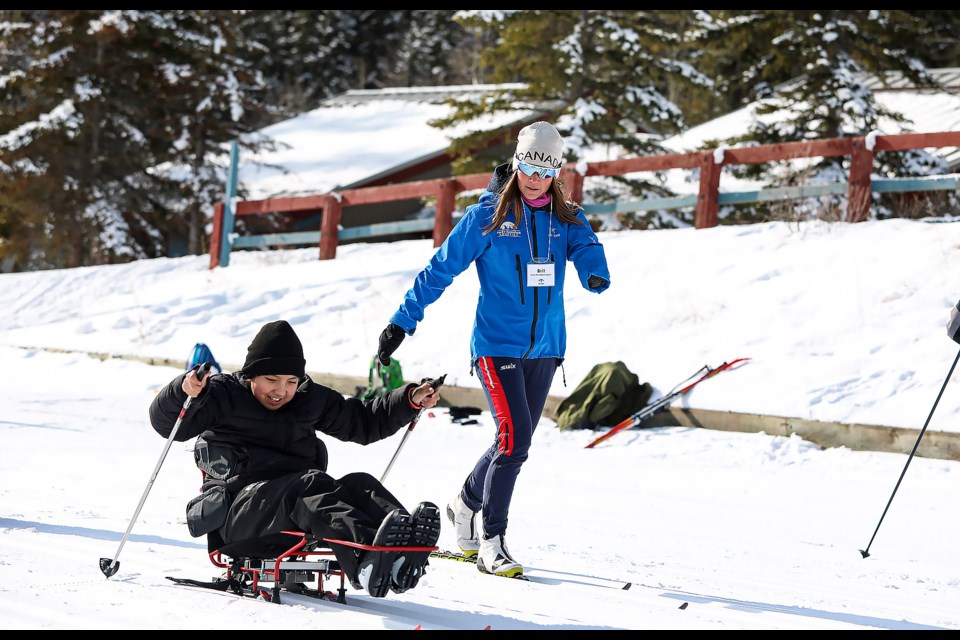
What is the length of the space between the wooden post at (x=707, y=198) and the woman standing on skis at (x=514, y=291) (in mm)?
7599

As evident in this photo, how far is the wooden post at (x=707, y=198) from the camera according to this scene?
1205cm

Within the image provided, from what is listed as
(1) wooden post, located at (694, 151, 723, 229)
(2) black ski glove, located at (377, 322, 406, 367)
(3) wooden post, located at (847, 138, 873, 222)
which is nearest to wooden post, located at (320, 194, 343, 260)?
(1) wooden post, located at (694, 151, 723, 229)

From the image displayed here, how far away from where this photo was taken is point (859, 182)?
11156mm

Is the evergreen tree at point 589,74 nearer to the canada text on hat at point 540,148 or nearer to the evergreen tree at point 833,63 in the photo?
the evergreen tree at point 833,63

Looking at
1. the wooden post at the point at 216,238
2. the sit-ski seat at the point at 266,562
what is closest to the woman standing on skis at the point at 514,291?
the sit-ski seat at the point at 266,562

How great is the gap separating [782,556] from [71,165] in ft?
76.5

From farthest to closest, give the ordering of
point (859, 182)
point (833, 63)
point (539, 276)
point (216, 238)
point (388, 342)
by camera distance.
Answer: point (833, 63), point (216, 238), point (859, 182), point (539, 276), point (388, 342)

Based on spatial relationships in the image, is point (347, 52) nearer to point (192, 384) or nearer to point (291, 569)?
point (192, 384)

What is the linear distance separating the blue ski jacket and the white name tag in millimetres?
20

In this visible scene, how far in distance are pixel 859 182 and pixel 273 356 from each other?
8.60 meters

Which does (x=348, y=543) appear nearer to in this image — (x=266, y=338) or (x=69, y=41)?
(x=266, y=338)

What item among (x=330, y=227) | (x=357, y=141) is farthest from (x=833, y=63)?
(x=357, y=141)

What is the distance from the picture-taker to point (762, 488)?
6965 mm

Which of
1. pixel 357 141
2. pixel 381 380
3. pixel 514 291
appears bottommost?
pixel 381 380
